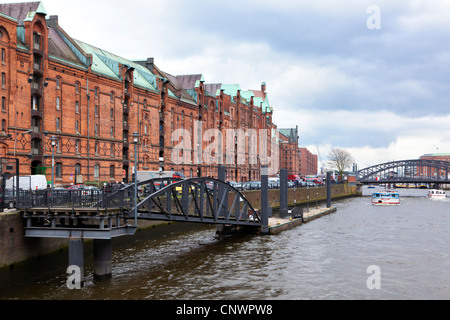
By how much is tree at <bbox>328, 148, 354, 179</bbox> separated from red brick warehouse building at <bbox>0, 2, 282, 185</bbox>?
94.9 meters

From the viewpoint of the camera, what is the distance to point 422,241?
3672 cm

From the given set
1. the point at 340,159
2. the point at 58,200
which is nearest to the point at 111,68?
the point at 58,200

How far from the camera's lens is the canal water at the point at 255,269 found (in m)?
20.5

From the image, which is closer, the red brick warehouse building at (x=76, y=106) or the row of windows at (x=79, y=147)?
the red brick warehouse building at (x=76, y=106)

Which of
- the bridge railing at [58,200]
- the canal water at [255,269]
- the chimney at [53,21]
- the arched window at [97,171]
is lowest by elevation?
the canal water at [255,269]

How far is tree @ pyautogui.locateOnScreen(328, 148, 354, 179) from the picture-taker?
6476 inches

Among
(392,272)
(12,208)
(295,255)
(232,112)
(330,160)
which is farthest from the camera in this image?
(330,160)

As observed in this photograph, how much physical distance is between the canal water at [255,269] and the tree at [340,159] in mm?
127271

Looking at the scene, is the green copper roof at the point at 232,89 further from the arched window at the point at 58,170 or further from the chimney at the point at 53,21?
the arched window at the point at 58,170

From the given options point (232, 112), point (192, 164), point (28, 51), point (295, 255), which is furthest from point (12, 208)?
point (232, 112)

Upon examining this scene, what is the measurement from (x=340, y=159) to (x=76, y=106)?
415 feet

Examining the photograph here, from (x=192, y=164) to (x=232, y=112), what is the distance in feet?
87.4

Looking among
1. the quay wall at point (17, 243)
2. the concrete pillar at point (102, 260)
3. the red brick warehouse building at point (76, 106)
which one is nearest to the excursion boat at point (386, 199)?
the red brick warehouse building at point (76, 106)
